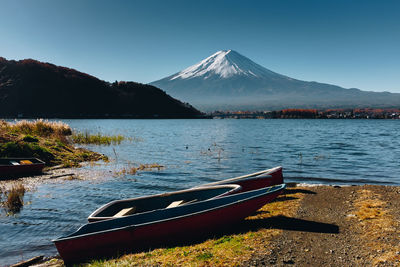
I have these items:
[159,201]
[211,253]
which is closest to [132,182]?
[159,201]

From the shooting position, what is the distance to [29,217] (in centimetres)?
1093

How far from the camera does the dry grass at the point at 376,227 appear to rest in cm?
619

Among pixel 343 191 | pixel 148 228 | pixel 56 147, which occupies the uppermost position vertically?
pixel 56 147

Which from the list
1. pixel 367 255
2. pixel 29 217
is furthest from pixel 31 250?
pixel 367 255

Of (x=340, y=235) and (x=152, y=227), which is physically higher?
(x=152, y=227)

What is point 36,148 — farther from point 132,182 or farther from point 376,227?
point 376,227

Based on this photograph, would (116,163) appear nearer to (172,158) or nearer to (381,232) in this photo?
(172,158)

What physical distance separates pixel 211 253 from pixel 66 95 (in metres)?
163

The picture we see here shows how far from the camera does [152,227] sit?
24.8ft

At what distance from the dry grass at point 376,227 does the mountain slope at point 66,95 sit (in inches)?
Answer: 5812

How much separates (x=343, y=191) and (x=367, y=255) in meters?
7.80

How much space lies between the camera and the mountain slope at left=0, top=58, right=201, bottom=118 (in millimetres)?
131000

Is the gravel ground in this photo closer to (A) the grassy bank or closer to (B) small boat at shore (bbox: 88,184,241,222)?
(B) small boat at shore (bbox: 88,184,241,222)

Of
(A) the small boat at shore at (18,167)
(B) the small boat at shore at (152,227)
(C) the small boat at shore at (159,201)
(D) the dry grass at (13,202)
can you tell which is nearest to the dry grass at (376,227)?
(B) the small boat at shore at (152,227)
